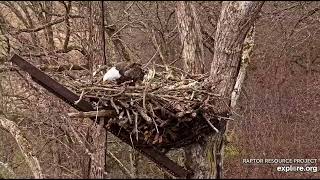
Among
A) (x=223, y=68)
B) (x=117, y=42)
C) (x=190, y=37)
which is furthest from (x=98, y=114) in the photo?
(x=117, y=42)

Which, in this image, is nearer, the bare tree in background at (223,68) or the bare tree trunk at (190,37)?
the bare tree in background at (223,68)

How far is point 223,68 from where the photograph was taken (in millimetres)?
4336

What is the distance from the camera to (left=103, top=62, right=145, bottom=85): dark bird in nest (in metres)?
3.97

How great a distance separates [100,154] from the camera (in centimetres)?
521

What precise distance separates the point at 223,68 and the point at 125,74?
900 millimetres

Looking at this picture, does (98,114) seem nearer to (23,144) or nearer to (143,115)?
(143,115)

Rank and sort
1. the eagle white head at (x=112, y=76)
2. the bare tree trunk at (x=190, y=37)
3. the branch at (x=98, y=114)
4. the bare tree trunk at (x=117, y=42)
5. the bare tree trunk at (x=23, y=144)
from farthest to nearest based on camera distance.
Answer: the bare tree trunk at (x=117, y=42) < the bare tree trunk at (x=23, y=144) < the bare tree trunk at (x=190, y=37) < the eagle white head at (x=112, y=76) < the branch at (x=98, y=114)

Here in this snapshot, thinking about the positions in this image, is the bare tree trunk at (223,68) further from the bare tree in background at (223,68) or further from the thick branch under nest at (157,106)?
the thick branch under nest at (157,106)

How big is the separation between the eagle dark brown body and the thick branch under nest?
6 centimetres

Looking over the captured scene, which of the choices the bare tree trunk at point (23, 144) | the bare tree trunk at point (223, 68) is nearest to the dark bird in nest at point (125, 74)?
the bare tree trunk at point (223, 68)

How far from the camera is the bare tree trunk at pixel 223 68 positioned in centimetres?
408

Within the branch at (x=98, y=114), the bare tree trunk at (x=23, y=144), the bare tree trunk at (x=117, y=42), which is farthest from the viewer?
the bare tree trunk at (x=117, y=42)

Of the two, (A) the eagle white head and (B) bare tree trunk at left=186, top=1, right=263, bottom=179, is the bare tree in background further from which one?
(A) the eagle white head

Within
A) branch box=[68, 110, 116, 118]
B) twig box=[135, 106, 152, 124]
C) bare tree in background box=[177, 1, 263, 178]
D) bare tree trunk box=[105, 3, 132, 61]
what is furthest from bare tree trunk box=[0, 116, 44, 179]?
twig box=[135, 106, 152, 124]
